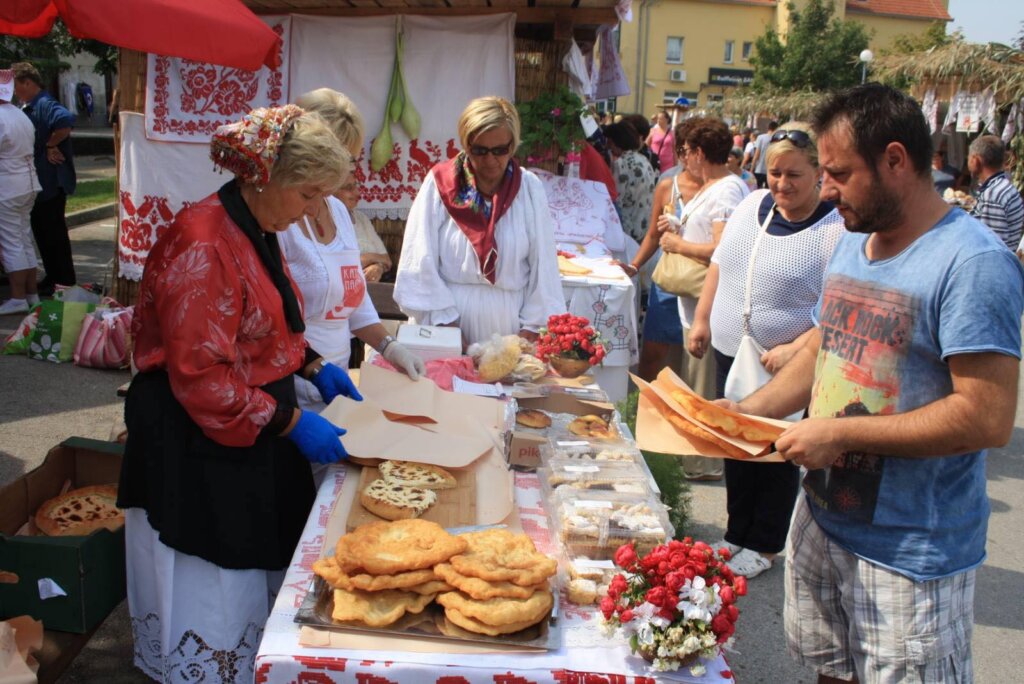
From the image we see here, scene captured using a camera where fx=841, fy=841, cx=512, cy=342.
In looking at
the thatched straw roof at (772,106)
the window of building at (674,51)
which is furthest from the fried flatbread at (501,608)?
the window of building at (674,51)

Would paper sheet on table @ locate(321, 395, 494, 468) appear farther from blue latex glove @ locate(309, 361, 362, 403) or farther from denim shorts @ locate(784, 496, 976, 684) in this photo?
denim shorts @ locate(784, 496, 976, 684)

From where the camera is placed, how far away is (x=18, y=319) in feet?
24.1

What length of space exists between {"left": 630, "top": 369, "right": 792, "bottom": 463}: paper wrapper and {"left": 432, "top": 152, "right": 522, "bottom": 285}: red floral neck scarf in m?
1.53

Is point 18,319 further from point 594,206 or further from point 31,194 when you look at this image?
point 594,206

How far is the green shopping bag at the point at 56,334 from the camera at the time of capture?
6367 millimetres

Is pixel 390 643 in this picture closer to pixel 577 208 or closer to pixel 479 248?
pixel 479 248

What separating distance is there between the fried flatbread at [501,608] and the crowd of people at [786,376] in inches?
26.0

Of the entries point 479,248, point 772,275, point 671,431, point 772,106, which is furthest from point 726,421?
point 772,106

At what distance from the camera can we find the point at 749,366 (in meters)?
3.47

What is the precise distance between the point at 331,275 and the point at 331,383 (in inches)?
15.0

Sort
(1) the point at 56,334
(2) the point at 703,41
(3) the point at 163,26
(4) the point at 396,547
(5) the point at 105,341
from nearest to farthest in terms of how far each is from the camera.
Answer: (4) the point at 396,547, (3) the point at 163,26, (5) the point at 105,341, (1) the point at 56,334, (2) the point at 703,41

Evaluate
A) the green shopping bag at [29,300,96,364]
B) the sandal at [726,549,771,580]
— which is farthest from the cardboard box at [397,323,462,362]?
the green shopping bag at [29,300,96,364]

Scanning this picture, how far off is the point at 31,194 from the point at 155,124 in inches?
75.4

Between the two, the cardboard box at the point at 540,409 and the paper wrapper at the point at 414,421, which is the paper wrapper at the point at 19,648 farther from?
the cardboard box at the point at 540,409
